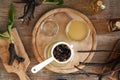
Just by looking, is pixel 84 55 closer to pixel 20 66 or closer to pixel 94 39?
pixel 94 39

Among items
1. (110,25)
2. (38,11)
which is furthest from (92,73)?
(38,11)

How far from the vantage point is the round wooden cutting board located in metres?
1.50

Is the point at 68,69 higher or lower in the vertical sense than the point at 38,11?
lower

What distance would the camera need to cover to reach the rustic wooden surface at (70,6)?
151 centimetres

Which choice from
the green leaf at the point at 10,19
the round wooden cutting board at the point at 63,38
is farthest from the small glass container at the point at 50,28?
the green leaf at the point at 10,19

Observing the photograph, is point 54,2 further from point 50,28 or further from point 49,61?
point 49,61

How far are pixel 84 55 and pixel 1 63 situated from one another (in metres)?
0.29

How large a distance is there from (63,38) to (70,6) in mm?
116

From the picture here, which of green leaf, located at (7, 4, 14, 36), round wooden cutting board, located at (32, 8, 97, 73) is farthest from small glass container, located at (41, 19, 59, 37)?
green leaf, located at (7, 4, 14, 36)

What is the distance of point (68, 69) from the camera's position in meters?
1.50

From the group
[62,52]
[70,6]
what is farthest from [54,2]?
[62,52]

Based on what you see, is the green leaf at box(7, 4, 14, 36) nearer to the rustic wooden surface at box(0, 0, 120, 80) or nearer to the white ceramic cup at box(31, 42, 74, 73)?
the rustic wooden surface at box(0, 0, 120, 80)

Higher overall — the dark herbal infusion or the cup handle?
the dark herbal infusion

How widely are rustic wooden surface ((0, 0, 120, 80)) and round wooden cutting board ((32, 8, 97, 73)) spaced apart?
0.02 meters
